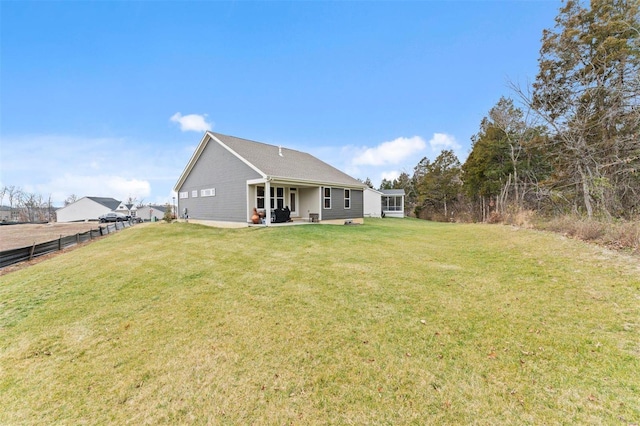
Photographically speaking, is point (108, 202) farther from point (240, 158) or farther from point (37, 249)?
point (240, 158)

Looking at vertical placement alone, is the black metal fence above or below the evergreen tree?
below

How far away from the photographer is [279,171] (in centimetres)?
1384

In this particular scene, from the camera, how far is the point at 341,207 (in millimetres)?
16938

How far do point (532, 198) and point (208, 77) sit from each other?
2132cm

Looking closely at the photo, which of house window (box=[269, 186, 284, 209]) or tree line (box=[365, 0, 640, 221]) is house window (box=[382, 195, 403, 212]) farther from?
house window (box=[269, 186, 284, 209])

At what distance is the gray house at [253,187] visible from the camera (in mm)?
13680

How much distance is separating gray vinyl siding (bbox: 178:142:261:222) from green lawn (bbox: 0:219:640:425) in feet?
27.2

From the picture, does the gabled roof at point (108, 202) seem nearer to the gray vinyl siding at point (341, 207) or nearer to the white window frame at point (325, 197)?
the white window frame at point (325, 197)

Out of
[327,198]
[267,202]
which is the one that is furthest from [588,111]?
[267,202]

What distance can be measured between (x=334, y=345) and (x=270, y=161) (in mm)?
13338

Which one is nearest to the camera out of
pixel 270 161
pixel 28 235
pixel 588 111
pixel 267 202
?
pixel 588 111

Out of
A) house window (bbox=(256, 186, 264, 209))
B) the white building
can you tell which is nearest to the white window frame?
house window (bbox=(256, 186, 264, 209))

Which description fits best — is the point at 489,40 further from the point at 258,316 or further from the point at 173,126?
the point at 173,126

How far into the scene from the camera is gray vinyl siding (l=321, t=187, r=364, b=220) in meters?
16.2
